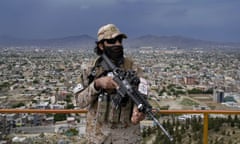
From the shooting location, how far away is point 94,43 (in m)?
2.69

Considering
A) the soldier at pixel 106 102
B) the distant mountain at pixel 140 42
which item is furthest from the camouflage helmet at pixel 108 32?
the distant mountain at pixel 140 42

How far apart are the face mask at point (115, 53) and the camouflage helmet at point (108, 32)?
0.23 ft

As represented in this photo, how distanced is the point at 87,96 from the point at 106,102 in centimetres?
13

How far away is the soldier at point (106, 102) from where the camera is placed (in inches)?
97.7

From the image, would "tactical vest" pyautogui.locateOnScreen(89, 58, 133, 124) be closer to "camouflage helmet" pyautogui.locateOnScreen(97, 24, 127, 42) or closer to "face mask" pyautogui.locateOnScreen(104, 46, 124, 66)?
"face mask" pyautogui.locateOnScreen(104, 46, 124, 66)

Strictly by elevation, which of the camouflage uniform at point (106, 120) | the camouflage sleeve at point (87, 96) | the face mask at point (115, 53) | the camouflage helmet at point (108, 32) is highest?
the camouflage helmet at point (108, 32)

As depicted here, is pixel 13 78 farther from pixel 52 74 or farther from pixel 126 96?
pixel 126 96

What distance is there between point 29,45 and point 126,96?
114m

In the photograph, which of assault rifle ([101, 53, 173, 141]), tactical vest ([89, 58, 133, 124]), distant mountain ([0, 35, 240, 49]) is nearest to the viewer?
assault rifle ([101, 53, 173, 141])

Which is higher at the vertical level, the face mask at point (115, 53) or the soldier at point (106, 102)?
the face mask at point (115, 53)

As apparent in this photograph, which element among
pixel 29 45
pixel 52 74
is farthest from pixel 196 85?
pixel 29 45

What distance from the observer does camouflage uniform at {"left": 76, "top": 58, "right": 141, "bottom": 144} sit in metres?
2.49

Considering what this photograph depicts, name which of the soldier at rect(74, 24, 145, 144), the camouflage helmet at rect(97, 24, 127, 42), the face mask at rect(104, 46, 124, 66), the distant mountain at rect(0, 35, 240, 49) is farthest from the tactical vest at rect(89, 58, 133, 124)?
the distant mountain at rect(0, 35, 240, 49)

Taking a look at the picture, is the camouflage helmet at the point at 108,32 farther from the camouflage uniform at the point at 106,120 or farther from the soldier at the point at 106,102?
the camouflage uniform at the point at 106,120
